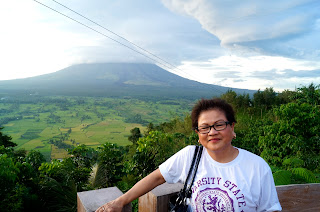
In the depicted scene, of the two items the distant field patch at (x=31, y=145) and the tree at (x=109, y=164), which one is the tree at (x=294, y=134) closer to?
the tree at (x=109, y=164)

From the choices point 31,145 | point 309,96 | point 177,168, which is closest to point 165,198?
point 177,168

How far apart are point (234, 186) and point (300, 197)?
907 millimetres

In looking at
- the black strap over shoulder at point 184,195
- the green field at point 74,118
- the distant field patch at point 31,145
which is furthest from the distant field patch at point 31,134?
Result: the black strap over shoulder at point 184,195

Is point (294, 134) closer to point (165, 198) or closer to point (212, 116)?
point (212, 116)

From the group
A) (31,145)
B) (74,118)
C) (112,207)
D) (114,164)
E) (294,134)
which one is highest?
(112,207)

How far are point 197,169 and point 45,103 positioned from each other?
98868mm

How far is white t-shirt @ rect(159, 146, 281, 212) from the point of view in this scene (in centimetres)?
120

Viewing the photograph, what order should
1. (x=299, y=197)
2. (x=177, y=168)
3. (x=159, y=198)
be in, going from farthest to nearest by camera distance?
(x=299, y=197) → (x=177, y=168) → (x=159, y=198)

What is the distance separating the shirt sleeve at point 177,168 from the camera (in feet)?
4.27

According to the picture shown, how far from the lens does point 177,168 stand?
1317mm

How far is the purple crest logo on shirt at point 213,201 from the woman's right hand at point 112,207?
39 cm

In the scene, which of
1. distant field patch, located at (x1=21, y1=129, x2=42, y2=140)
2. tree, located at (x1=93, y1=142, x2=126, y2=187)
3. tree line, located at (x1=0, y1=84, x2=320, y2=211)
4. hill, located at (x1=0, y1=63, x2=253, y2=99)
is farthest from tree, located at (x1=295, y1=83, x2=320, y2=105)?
hill, located at (x1=0, y1=63, x2=253, y2=99)

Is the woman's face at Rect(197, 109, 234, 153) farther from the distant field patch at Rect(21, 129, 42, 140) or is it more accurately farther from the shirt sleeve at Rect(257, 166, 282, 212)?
the distant field patch at Rect(21, 129, 42, 140)

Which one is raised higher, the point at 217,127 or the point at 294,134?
the point at 217,127
